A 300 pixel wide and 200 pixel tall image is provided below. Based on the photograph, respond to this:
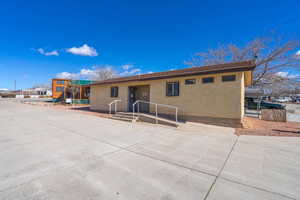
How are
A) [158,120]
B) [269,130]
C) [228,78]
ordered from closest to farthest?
[269,130] → [228,78] → [158,120]

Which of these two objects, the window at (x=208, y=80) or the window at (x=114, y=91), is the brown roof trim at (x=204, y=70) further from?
the window at (x=114, y=91)

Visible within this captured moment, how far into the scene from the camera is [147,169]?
116 inches

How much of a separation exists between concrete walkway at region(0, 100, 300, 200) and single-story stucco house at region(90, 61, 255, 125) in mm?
2712

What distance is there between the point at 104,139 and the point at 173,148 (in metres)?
2.50

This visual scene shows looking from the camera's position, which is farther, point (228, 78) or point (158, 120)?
point (158, 120)

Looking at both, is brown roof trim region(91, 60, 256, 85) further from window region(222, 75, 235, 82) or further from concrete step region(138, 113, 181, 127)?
concrete step region(138, 113, 181, 127)

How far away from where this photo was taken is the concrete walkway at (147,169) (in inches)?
87.1

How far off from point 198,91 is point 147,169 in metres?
6.13

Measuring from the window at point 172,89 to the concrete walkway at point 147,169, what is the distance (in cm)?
450

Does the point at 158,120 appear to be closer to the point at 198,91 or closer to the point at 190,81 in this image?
the point at 198,91

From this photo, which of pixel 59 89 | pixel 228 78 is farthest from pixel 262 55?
pixel 59 89

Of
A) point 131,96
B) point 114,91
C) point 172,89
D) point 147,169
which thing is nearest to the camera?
point 147,169

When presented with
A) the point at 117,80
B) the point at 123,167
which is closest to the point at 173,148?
the point at 123,167

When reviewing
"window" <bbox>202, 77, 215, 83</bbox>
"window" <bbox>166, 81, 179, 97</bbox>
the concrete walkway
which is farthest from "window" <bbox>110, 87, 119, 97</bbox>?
the concrete walkway
